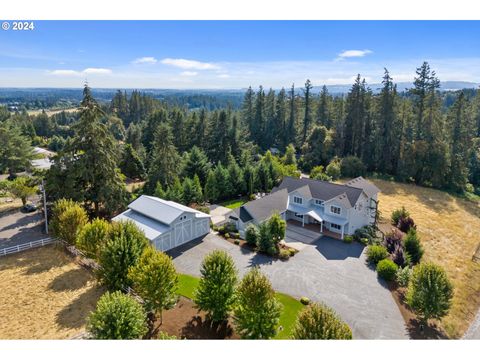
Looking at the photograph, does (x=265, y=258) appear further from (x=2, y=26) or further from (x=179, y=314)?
(x=2, y=26)

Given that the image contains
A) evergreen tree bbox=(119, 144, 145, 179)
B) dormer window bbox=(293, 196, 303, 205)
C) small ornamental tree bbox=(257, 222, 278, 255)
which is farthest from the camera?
evergreen tree bbox=(119, 144, 145, 179)

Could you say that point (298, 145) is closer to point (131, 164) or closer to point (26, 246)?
point (131, 164)

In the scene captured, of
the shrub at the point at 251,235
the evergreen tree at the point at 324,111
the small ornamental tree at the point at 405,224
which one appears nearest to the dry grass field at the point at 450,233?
the small ornamental tree at the point at 405,224

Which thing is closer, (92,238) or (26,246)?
(92,238)

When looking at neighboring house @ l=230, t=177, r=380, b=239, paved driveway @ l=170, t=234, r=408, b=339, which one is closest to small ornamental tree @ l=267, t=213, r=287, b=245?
paved driveway @ l=170, t=234, r=408, b=339

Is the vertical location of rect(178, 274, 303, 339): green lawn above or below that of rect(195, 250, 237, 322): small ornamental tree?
below

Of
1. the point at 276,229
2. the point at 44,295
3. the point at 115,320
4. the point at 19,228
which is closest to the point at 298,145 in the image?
the point at 276,229

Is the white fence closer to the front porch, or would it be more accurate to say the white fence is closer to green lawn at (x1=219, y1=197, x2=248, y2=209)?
green lawn at (x1=219, y1=197, x2=248, y2=209)
